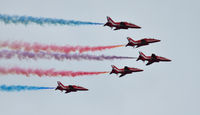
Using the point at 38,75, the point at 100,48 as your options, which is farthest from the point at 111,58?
the point at 38,75

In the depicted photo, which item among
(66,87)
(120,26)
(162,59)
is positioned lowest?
(66,87)

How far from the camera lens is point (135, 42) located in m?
87.2

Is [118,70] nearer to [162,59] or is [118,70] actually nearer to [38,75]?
[162,59]

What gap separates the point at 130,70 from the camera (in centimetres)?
8825

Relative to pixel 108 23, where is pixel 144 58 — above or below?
below

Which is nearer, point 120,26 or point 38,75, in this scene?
point 38,75

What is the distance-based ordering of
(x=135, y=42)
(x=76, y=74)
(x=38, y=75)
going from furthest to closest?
1. (x=135, y=42)
2. (x=76, y=74)
3. (x=38, y=75)

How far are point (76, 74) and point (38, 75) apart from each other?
8378mm

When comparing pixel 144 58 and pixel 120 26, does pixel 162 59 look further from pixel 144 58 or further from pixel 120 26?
pixel 120 26

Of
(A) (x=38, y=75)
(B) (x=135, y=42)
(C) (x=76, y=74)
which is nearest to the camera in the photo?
(A) (x=38, y=75)

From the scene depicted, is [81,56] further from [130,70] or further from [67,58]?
[130,70]

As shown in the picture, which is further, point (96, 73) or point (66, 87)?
point (66, 87)

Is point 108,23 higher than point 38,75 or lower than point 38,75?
higher

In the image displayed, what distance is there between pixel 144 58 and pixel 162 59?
425 centimetres
